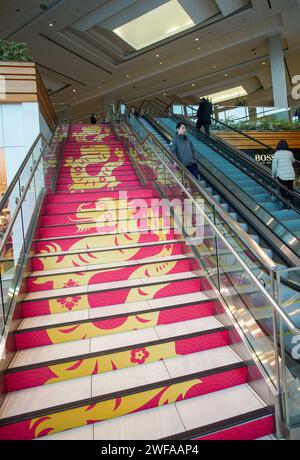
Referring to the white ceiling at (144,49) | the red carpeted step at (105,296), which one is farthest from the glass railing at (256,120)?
the red carpeted step at (105,296)

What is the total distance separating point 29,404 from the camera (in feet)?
7.34

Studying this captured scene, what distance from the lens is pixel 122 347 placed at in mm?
2646

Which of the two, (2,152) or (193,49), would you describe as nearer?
(2,152)

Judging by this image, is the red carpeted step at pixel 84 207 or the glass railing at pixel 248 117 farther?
the glass railing at pixel 248 117

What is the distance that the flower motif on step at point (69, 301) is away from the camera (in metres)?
3.11

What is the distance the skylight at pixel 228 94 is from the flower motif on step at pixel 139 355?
21.8m

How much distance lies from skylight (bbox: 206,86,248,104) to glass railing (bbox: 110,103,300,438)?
19.0 meters

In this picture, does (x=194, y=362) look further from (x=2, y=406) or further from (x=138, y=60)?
(x=138, y=60)

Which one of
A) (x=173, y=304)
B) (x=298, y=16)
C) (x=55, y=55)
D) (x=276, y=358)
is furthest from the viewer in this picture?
(x=55, y=55)

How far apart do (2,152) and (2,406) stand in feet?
16.4


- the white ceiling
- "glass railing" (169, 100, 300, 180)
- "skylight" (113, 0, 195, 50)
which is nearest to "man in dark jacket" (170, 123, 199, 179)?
"glass railing" (169, 100, 300, 180)

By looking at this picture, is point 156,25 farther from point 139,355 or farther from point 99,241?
point 139,355

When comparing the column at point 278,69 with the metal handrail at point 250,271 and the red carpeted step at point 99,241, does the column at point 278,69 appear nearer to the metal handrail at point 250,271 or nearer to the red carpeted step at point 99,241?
the metal handrail at point 250,271

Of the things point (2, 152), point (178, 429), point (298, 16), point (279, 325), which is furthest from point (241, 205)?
point (298, 16)
